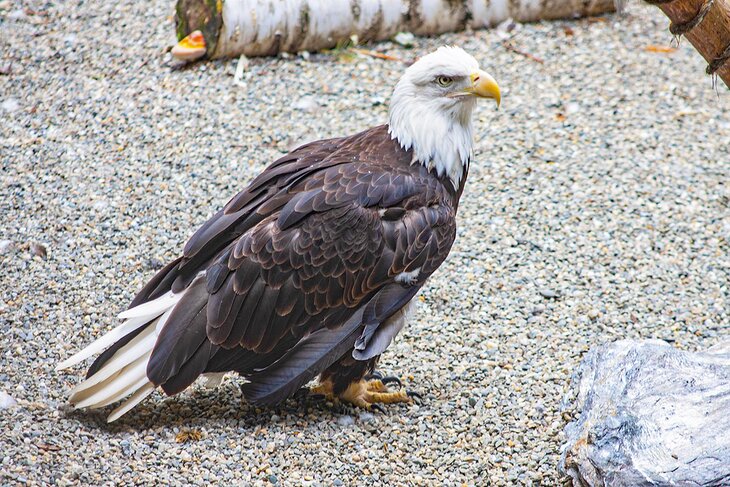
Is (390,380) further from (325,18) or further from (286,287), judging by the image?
(325,18)

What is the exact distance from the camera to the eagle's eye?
144 inches

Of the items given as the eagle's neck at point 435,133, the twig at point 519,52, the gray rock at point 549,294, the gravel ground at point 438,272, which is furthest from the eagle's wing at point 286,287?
the twig at point 519,52

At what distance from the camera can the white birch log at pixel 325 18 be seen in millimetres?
5676

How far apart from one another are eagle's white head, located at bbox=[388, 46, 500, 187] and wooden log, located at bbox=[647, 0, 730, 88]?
977 millimetres

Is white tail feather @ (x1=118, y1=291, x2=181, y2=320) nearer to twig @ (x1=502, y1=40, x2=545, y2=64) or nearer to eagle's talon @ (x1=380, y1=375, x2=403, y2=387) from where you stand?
eagle's talon @ (x1=380, y1=375, x2=403, y2=387)

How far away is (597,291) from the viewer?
14.3 feet

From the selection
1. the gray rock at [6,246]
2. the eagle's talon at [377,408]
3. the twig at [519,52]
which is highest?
the twig at [519,52]

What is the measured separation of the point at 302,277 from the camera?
11.2 feet

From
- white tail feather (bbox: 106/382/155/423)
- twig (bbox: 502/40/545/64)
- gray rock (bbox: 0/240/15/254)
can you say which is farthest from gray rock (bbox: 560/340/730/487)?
twig (bbox: 502/40/545/64)

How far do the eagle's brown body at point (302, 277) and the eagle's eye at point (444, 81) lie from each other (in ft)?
1.30

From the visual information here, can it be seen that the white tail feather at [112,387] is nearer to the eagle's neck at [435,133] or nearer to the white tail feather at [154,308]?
the white tail feather at [154,308]

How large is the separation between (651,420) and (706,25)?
1.29 metres

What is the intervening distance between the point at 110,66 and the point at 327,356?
321 centimetres

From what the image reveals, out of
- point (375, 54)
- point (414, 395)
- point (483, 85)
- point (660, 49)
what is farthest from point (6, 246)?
point (660, 49)
